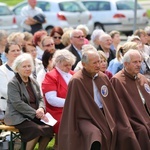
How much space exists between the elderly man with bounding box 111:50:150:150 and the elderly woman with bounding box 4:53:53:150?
1185 millimetres

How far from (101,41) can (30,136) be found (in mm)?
4072

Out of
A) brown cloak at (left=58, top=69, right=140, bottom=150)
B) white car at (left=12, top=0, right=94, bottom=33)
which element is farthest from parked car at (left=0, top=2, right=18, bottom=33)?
brown cloak at (left=58, top=69, right=140, bottom=150)

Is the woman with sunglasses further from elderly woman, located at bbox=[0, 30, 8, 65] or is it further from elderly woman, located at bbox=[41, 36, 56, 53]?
elderly woman, located at bbox=[0, 30, 8, 65]

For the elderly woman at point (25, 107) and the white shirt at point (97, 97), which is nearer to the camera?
the white shirt at point (97, 97)

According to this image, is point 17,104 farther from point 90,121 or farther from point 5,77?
point 90,121

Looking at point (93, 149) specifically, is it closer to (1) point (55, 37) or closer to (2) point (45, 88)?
(2) point (45, 88)

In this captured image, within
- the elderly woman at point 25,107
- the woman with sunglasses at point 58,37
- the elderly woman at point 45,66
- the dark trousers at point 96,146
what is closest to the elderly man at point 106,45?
the woman with sunglasses at point 58,37

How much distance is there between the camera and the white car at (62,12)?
28078 millimetres

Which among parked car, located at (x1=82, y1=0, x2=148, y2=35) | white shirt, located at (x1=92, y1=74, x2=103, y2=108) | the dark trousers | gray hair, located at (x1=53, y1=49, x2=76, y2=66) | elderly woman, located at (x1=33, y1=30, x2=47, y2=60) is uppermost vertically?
gray hair, located at (x1=53, y1=49, x2=76, y2=66)

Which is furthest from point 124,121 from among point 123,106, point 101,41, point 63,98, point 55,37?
point 55,37

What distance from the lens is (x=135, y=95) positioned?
34.4 feet

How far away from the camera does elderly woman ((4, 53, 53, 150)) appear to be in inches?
403

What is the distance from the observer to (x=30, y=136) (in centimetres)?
1022

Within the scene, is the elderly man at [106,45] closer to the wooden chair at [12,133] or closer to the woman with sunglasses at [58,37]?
the woman with sunglasses at [58,37]
